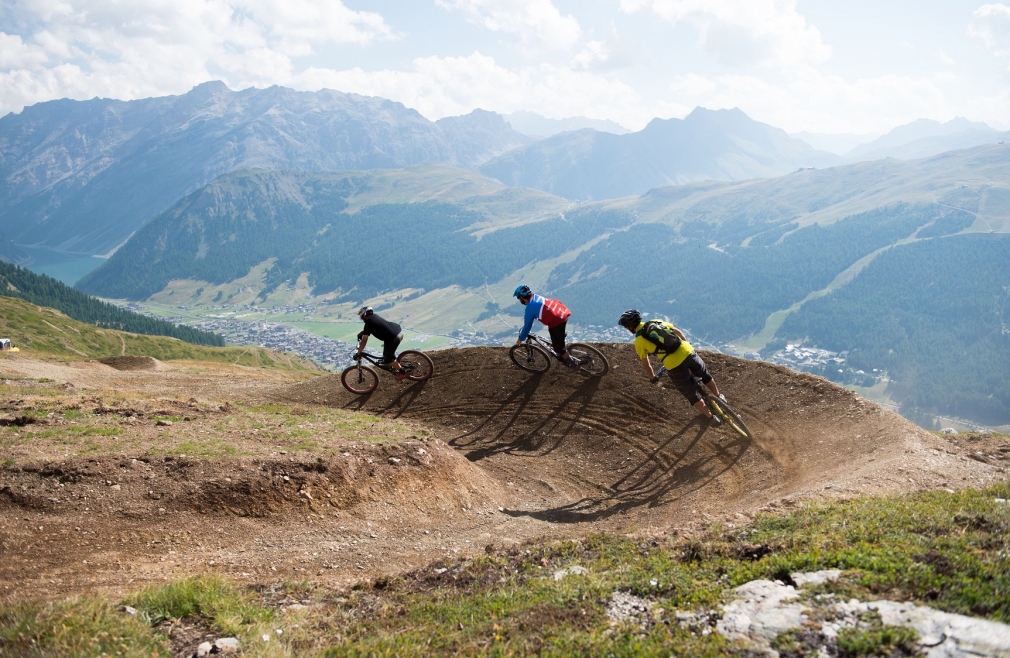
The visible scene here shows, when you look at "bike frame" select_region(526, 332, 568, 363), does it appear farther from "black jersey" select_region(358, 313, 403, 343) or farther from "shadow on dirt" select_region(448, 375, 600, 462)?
"black jersey" select_region(358, 313, 403, 343)

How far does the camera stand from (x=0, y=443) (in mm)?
14195

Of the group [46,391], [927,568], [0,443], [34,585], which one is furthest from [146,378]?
[927,568]

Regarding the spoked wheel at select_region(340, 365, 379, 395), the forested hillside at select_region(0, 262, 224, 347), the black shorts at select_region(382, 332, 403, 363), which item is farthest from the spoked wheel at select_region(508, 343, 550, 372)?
the forested hillside at select_region(0, 262, 224, 347)

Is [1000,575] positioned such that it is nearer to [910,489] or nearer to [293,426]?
[910,489]

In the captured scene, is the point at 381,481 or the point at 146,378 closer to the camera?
the point at 381,481

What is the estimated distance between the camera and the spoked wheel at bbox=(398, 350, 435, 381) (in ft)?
81.4

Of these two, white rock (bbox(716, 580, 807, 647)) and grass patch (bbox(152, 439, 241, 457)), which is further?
grass patch (bbox(152, 439, 241, 457))

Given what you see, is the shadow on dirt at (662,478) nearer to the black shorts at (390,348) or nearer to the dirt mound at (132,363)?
the black shorts at (390,348)

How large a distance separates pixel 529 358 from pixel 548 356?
958mm

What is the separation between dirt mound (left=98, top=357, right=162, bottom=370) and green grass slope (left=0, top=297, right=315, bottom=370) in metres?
44.7

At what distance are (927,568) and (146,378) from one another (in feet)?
117

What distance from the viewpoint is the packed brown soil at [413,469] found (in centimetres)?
1152

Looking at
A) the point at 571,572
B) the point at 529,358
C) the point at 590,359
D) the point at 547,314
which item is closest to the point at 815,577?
the point at 571,572

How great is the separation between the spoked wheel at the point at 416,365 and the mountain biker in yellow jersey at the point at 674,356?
10.7 m
